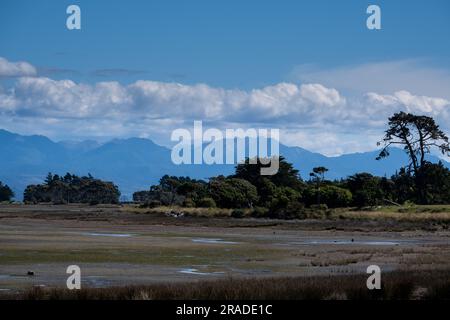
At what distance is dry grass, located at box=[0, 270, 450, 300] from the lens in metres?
22.3

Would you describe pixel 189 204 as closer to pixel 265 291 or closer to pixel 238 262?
pixel 238 262

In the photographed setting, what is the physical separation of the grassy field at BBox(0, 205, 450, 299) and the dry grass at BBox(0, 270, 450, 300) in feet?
0.11

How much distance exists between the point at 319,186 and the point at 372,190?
7.52 metres

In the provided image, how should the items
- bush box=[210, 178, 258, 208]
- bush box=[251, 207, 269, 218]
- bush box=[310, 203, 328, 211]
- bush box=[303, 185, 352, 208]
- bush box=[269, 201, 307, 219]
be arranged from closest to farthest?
bush box=[269, 201, 307, 219] < bush box=[310, 203, 328, 211] < bush box=[251, 207, 269, 218] < bush box=[303, 185, 352, 208] < bush box=[210, 178, 258, 208]

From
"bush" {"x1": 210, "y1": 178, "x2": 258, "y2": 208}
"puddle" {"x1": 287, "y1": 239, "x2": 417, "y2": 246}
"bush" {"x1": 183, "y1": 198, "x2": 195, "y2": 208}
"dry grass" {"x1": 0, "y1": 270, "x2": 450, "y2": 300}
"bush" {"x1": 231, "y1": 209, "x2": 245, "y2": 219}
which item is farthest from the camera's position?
"bush" {"x1": 183, "y1": 198, "x2": 195, "y2": 208}

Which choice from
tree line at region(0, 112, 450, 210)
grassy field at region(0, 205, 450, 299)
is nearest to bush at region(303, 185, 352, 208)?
tree line at region(0, 112, 450, 210)

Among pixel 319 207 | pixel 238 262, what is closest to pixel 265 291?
pixel 238 262

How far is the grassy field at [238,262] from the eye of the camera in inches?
924

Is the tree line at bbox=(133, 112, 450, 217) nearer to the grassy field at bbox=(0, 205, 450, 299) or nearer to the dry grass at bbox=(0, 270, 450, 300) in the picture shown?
the grassy field at bbox=(0, 205, 450, 299)

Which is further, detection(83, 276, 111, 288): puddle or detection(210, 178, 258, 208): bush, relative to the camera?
detection(210, 178, 258, 208): bush

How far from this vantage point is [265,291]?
23094 millimetres

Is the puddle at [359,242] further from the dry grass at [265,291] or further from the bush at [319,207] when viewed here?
the bush at [319,207]
